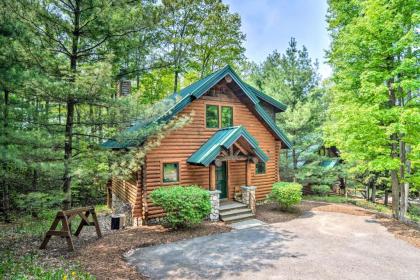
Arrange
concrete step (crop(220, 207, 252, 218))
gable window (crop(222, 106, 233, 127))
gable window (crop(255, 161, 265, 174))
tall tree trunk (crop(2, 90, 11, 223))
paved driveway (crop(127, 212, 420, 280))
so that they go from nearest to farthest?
paved driveway (crop(127, 212, 420, 280)), tall tree trunk (crop(2, 90, 11, 223)), concrete step (crop(220, 207, 252, 218)), gable window (crop(222, 106, 233, 127)), gable window (crop(255, 161, 265, 174))

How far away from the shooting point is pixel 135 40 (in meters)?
9.66

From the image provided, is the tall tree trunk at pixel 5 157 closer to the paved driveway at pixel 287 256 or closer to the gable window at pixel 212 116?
the paved driveway at pixel 287 256

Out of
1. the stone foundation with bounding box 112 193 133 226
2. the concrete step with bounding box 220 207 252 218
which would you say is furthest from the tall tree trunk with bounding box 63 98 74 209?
the concrete step with bounding box 220 207 252 218

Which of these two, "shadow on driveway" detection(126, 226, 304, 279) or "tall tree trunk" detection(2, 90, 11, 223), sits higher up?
"tall tree trunk" detection(2, 90, 11, 223)

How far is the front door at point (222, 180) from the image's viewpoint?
13484 millimetres

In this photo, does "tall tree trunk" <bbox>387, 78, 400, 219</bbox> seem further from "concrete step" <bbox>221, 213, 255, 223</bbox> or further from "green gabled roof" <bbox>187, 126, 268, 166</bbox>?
"concrete step" <bbox>221, 213, 255, 223</bbox>

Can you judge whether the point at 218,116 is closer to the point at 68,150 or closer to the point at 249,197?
the point at 249,197

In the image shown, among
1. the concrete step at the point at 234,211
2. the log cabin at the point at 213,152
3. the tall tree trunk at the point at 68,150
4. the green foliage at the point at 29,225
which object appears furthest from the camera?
the concrete step at the point at 234,211

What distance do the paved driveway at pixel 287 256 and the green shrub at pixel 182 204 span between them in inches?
39.3

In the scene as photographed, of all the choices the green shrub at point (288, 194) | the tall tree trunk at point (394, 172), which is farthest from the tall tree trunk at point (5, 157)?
the tall tree trunk at point (394, 172)

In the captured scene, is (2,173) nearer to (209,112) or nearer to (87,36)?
(87,36)

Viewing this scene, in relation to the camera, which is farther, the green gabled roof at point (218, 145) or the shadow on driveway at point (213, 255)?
the green gabled roof at point (218, 145)

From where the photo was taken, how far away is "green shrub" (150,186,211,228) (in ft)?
31.3

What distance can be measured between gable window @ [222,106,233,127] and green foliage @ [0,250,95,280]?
Result: 944cm
